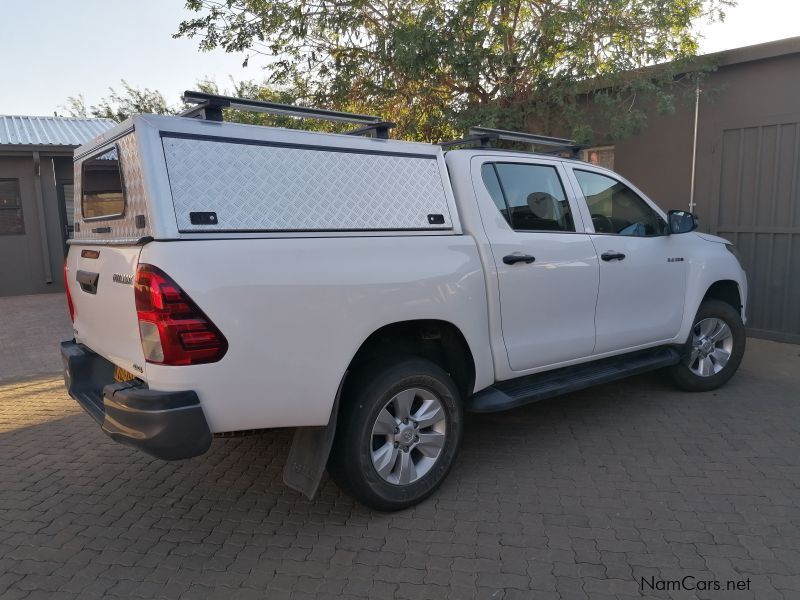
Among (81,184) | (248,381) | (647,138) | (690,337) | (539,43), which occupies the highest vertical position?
(539,43)

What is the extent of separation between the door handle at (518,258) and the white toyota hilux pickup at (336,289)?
0.02 meters

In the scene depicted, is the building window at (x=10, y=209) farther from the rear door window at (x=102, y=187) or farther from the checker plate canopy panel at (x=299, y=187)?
the checker plate canopy panel at (x=299, y=187)

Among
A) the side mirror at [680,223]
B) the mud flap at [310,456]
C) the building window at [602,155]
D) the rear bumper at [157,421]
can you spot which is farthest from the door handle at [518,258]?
the building window at [602,155]

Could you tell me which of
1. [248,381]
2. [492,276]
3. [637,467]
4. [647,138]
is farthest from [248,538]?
[647,138]

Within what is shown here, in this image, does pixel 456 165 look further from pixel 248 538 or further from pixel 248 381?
pixel 248 538

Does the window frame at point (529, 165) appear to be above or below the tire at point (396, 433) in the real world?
above

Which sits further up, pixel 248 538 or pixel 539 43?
pixel 539 43

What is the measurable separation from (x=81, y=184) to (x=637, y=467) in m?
3.99

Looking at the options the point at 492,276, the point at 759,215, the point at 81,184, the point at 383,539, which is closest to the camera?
the point at 383,539

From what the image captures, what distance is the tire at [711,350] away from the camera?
5.26 meters

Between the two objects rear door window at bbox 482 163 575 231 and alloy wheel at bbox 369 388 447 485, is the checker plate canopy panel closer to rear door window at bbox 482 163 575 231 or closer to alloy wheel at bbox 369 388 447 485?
rear door window at bbox 482 163 575 231

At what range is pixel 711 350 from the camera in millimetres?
5363

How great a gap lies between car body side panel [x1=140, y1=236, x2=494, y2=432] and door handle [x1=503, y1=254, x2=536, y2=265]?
1.80 feet

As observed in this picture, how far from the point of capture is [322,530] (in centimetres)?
328
